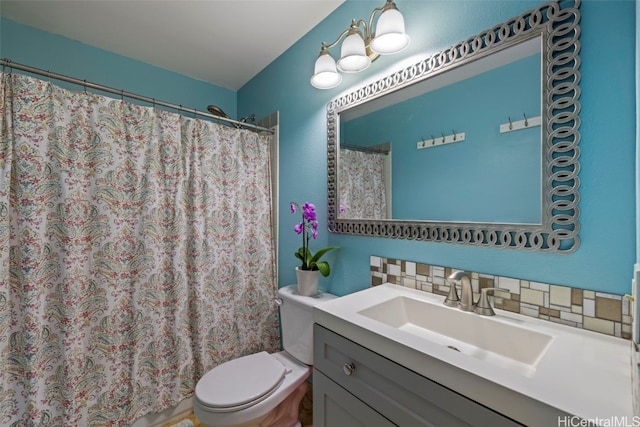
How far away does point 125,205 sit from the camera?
146 centimetres

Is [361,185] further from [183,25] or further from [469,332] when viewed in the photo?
[183,25]

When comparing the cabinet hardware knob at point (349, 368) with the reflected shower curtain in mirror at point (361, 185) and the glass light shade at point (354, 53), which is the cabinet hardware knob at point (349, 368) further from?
the glass light shade at point (354, 53)

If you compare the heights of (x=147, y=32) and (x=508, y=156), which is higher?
(x=147, y=32)

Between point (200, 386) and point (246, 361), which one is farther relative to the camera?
point (246, 361)

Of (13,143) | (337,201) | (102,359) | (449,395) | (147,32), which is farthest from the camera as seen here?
(147,32)

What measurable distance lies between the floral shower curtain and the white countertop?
1224 mm

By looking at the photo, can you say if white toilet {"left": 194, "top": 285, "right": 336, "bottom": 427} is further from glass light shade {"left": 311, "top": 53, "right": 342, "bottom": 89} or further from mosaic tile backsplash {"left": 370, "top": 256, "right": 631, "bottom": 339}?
glass light shade {"left": 311, "top": 53, "right": 342, "bottom": 89}

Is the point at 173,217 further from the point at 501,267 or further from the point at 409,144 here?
the point at 501,267

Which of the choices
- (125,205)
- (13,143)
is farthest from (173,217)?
(13,143)

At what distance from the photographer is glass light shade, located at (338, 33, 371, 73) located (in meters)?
1.19

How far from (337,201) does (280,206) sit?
66cm

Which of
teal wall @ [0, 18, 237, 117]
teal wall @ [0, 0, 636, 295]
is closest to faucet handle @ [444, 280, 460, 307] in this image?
teal wall @ [0, 0, 636, 295]

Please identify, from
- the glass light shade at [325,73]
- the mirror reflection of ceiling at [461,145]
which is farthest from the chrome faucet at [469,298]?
the glass light shade at [325,73]

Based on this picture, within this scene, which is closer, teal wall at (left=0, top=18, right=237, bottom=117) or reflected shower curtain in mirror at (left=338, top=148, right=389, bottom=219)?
reflected shower curtain in mirror at (left=338, top=148, right=389, bottom=219)
